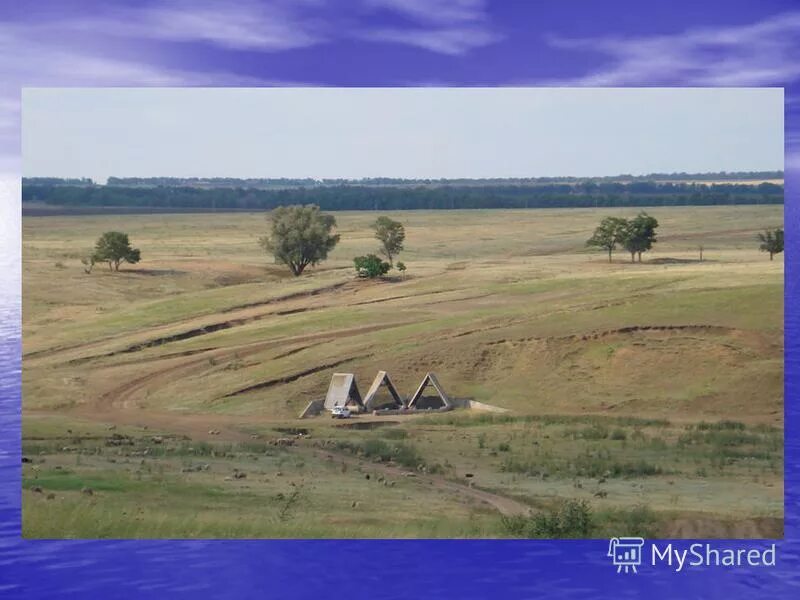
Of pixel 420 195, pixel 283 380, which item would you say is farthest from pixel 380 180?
pixel 283 380

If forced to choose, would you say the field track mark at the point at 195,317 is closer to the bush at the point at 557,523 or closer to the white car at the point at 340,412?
the white car at the point at 340,412

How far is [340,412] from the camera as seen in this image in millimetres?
26797

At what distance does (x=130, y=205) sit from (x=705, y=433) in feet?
36.2

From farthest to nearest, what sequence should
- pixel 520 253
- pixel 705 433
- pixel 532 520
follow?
pixel 520 253 → pixel 705 433 → pixel 532 520

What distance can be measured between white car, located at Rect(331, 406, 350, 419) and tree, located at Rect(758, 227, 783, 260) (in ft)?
26.4

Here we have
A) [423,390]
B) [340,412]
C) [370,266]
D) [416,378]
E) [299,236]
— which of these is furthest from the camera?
[370,266]

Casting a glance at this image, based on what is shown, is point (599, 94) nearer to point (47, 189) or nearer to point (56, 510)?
point (47, 189)

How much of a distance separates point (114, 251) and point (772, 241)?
11.8 meters

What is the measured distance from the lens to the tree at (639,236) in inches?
1107

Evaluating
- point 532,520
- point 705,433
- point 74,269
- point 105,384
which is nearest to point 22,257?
point 74,269

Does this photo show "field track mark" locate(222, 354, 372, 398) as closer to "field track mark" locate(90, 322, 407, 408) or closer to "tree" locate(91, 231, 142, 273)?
"field track mark" locate(90, 322, 407, 408)

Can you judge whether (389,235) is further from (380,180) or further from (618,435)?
(618,435)

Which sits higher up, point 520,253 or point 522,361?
point 520,253

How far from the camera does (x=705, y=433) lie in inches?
1046
